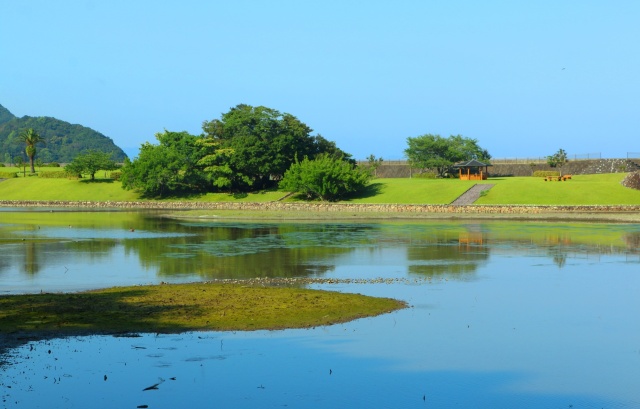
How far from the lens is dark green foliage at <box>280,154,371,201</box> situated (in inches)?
3396

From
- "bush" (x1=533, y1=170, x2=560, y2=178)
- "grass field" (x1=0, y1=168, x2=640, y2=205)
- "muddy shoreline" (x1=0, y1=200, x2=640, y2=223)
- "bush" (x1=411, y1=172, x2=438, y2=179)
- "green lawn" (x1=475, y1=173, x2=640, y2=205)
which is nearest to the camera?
"muddy shoreline" (x1=0, y1=200, x2=640, y2=223)

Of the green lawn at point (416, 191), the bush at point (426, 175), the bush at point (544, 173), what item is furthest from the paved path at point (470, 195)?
the bush at point (426, 175)

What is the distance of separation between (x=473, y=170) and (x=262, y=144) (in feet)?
88.9

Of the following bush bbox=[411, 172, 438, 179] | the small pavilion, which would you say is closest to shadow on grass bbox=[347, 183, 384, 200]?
the small pavilion

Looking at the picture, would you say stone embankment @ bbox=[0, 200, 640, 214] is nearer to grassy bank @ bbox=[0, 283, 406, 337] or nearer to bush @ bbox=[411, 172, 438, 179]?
bush @ bbox=[411, 172, 438, 179]

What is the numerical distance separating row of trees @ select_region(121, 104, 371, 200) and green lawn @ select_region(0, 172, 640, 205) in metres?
2.39

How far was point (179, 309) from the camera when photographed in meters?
20.8

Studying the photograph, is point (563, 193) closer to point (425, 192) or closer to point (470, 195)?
point (470, 195)

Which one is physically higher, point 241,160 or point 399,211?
point 241,160

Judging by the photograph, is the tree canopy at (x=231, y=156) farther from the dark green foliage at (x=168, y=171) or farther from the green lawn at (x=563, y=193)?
the green lawn at (x=563, y=193)

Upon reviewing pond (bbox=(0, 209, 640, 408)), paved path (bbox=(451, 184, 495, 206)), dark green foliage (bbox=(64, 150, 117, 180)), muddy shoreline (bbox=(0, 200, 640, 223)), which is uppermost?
dark green foliage (bbox=(64, 150, 117, 180))

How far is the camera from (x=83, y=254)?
119ft

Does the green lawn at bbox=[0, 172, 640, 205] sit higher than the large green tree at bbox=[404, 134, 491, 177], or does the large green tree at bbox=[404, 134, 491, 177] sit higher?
the large green tree at bbox=[404, 134, 491, 177]

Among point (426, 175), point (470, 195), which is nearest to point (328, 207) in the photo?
point (470, 195)
